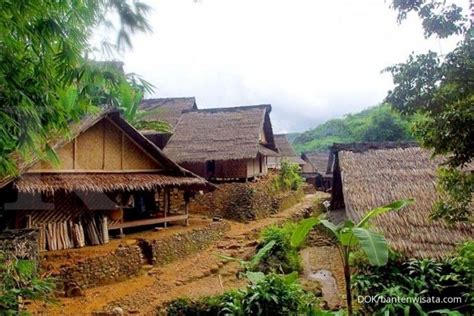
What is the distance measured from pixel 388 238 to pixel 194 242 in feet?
22.6

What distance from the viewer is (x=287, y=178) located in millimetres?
21984

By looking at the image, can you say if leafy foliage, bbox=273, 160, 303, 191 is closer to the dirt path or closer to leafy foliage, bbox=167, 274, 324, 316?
the dirt path

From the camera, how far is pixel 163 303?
7633 mm

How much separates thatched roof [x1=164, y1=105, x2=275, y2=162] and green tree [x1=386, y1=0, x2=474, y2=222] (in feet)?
33.5

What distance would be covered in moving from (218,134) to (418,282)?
1377 cm

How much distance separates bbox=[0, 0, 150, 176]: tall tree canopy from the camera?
2492 millimetres

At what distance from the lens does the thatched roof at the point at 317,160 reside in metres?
36.4

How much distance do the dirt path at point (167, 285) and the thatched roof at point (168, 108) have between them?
11.0m

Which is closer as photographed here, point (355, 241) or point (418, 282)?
point (355, 241)

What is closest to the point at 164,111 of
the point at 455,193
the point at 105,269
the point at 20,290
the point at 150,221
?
the point at 150,221

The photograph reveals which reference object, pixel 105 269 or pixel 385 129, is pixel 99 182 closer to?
pixel 105 269

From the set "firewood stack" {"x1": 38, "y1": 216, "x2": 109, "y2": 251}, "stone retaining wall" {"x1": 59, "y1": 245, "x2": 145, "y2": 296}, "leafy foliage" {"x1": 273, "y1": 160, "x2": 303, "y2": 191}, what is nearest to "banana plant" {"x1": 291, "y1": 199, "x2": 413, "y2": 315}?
"stone retaining wall" {"x1": 59, "y1": 245, "x2": 145, "y2": 296}

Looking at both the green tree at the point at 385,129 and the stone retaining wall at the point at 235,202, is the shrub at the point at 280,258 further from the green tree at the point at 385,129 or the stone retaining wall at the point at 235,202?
the green tree at the point at 385,129

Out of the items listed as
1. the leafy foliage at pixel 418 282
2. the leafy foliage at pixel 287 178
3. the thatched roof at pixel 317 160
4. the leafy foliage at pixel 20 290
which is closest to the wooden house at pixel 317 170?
the thatched roof at pixel 317 160
